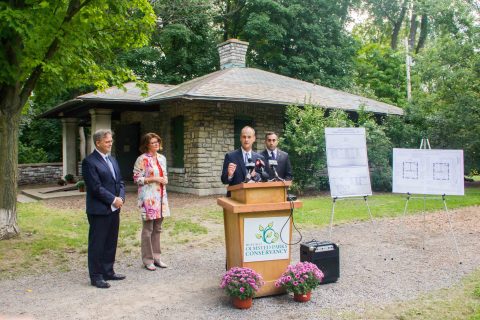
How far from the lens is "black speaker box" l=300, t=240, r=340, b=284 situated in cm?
485

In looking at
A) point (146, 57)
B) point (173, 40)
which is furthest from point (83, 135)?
point (173, 40)

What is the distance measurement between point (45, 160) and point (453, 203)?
63.7ft

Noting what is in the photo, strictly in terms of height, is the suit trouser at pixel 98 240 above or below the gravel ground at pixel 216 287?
above

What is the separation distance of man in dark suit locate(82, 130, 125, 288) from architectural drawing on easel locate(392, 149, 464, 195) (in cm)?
424

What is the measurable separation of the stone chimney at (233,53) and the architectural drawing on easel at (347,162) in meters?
11.3

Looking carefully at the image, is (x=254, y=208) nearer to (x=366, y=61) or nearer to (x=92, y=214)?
(x=92, y=214)

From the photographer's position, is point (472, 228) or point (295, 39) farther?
point (295, 39)

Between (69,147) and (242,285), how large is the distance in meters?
16.4

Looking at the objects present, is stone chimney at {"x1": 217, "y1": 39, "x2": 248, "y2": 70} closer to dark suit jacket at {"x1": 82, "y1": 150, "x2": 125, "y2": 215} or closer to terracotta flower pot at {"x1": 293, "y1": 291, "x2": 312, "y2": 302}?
dark suit jacket at {"x1": 82, "y1": 150, "x2": 125, "y2": 215}

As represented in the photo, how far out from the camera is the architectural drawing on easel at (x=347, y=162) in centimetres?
667

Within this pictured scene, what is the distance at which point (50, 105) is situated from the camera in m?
23.0

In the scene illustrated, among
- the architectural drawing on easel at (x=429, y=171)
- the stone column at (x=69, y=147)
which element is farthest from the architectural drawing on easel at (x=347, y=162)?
the stone column at (x=69, y=147)

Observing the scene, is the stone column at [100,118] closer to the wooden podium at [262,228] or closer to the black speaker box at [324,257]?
the wooden podium at [262,228]

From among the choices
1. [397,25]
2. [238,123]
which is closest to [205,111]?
[238,123]
